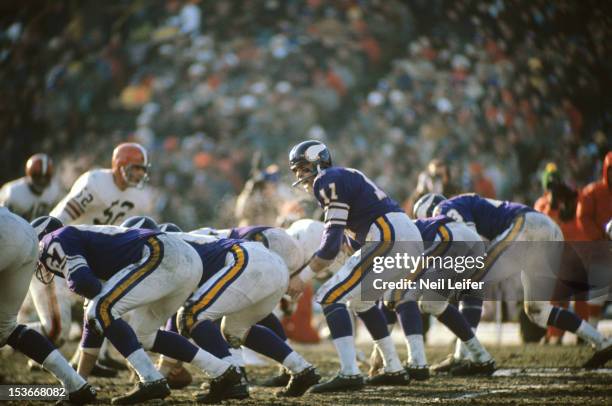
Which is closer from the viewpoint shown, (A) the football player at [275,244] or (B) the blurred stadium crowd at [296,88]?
(A) the football player at [275,244]

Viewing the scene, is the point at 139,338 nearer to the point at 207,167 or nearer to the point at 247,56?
the point at 207,167

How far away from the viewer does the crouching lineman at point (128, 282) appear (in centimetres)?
574

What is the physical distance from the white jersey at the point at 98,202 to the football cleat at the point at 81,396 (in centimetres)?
279

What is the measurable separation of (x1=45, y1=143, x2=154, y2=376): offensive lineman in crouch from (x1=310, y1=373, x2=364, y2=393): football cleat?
7.94 ft

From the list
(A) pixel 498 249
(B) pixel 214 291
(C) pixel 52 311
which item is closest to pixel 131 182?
(C) pixel 52 311

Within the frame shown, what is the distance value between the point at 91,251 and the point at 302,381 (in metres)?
1.67

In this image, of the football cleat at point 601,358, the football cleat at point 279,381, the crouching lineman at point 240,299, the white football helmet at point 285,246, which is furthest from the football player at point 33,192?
the football cleat at point 601,358

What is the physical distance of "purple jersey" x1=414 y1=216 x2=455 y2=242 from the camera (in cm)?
722

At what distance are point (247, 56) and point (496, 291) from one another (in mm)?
13045

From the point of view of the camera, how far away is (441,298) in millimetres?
7340

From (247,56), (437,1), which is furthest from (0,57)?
(437,1)

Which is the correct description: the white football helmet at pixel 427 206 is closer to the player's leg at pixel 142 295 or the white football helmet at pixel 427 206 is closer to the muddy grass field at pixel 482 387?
the muddy grass field at pixel 482 387

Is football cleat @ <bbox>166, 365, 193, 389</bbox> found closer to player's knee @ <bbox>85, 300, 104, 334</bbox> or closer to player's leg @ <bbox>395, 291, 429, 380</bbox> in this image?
player's knee @ <bbox>85, 300, 104, 334</bbox>

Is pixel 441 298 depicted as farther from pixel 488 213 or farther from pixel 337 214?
pixel 337 214
